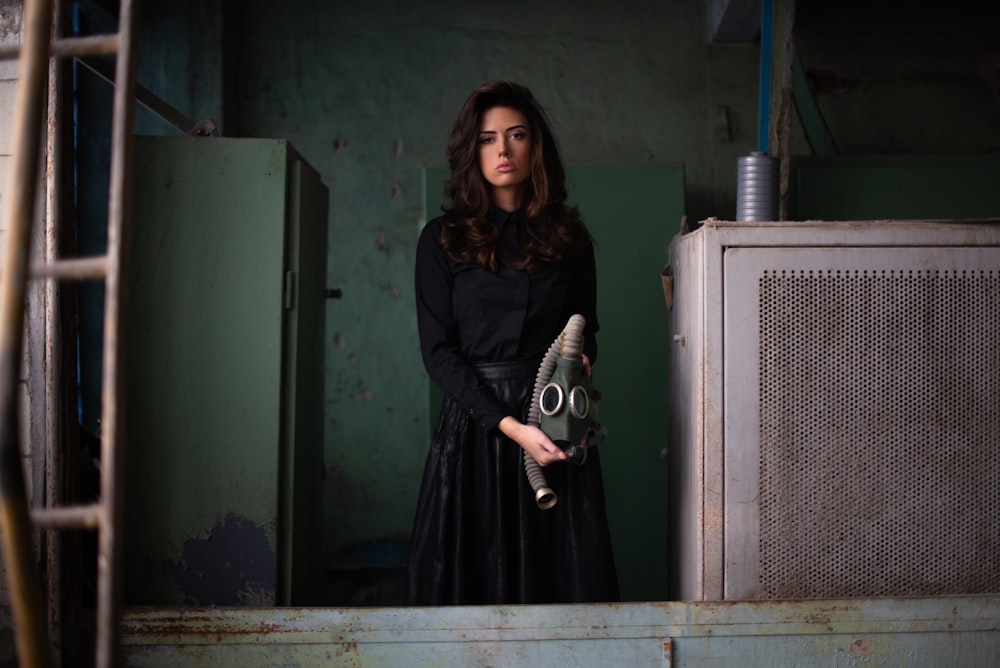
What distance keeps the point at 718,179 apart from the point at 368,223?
5.59 ft

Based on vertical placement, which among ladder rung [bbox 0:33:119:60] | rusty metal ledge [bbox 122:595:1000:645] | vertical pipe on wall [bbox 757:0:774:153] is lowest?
rusty metal ledge [bbox 122:595:1000:645]

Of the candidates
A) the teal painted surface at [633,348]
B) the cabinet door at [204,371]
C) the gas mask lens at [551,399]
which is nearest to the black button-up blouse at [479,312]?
the gas mask lens at [551,399]

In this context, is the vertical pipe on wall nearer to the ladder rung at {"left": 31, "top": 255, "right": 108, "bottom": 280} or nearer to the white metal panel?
the white metal panel

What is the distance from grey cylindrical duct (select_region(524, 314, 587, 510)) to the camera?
197cm

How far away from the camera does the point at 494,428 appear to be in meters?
2.09

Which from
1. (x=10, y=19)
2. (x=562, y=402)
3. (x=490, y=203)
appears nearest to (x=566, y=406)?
(x=562, y=402)

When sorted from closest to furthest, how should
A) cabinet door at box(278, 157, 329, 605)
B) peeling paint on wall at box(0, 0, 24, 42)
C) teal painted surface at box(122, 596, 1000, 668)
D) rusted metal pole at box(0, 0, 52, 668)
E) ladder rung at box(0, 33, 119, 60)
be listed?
1. rusted metal pole at box(0, 0, 52, 668)
2. ladder rung at box(0, 33, 119, 60)
3. teal painted surface at box(122, 596, 1000, 668)
4. peeling paint on wall at box(0, 0, 24, 42)
5. cabinet door at box(278, 157, 329, 605)

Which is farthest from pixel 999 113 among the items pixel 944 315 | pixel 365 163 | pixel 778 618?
pixel 778 618

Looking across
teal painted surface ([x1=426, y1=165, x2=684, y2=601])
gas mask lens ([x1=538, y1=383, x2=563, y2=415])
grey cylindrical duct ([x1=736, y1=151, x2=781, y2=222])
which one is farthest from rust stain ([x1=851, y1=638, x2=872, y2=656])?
teal painted surface ([x1=426, y1=165, x2=684, y2=601])

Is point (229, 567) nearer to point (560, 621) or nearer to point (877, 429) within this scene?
point (560, 621)

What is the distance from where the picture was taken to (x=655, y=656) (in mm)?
1929

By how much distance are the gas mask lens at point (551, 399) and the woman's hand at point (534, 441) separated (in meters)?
0.05

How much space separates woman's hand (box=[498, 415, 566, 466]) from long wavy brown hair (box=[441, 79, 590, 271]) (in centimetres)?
40

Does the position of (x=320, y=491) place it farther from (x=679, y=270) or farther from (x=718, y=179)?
(x=718, y=179)
